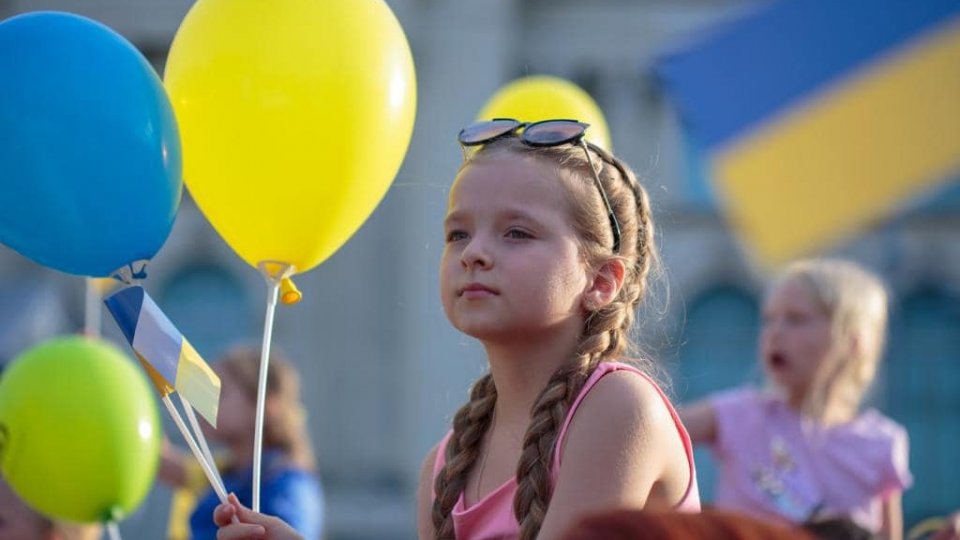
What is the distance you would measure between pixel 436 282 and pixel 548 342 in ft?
45.4

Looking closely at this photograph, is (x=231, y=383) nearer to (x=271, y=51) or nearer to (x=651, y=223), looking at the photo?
(x=271, y=51)

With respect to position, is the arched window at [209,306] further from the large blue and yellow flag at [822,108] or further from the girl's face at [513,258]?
the girl's face at [513,258]

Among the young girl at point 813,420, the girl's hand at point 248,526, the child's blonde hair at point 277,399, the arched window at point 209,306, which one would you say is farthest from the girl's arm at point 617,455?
the arched window at point 209,306

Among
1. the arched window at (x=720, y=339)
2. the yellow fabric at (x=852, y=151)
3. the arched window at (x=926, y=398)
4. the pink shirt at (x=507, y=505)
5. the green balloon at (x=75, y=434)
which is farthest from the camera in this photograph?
the arched window at (x=926, y=398)

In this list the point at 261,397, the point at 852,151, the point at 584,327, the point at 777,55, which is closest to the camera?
the point at 584,327

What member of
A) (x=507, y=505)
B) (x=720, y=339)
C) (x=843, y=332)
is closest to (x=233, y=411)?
(x=843, y=332)

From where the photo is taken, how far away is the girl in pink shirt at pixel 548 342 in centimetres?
237

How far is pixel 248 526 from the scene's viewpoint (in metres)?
2.51

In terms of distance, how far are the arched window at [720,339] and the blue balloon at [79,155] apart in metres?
12.8

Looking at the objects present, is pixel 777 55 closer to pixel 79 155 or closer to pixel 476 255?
pixel 79 155

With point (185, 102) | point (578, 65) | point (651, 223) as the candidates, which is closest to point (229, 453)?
point (185, 102)

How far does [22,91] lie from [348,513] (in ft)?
44.4

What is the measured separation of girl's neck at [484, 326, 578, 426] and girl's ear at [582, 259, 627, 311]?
0.06m

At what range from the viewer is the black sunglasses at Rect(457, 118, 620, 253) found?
8.50ft
